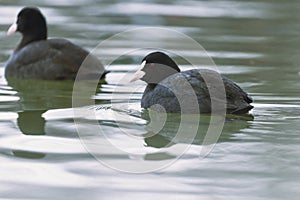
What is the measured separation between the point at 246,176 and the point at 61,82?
12.2 feet

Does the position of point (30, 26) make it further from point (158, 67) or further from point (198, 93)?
point (198, 93)

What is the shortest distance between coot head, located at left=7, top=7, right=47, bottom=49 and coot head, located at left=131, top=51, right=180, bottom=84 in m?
2.28

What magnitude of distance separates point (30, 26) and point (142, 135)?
11.1 ft

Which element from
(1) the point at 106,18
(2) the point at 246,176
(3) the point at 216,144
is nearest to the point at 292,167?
(2) the point at 246,176

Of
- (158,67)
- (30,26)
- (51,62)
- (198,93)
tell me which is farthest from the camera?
(30,26)

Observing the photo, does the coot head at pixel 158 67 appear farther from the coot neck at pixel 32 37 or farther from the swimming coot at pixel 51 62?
the coot neck at pixel 32 37

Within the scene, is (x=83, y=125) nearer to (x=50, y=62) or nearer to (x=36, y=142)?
(x=36, y=142)

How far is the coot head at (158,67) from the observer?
7.10 metres

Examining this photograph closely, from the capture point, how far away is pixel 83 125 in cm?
643

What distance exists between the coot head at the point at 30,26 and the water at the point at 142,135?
38 centimetres

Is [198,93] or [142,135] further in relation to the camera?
[198,93]

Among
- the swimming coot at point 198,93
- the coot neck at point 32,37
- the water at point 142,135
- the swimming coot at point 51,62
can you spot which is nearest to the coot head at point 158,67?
the swimming coot at point 198,93

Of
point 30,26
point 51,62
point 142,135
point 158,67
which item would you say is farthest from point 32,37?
→ point 142,135

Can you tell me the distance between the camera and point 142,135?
6.14 meters
